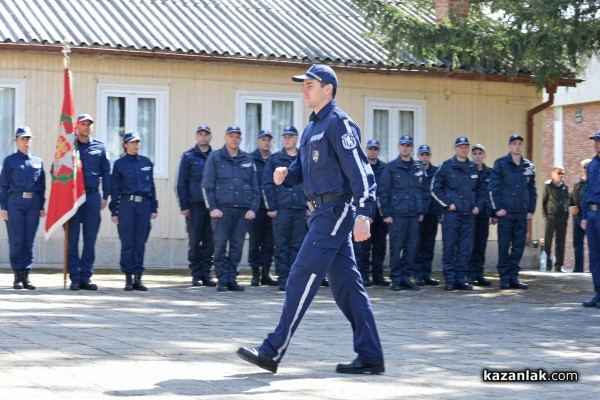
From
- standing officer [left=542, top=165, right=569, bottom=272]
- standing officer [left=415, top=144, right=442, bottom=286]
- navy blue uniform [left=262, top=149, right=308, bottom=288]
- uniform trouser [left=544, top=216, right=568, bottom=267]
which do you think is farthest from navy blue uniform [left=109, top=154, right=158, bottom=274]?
uniform trouser [left=544, top=216, right=568, bottom=267]

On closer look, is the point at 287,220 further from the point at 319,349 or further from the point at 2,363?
the point at 2,363

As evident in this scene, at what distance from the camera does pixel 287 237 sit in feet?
54.7

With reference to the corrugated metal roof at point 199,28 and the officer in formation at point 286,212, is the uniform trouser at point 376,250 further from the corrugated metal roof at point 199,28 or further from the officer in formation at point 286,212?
the corrugated metal roof at point 199,28

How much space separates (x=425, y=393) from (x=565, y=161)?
29.0 m

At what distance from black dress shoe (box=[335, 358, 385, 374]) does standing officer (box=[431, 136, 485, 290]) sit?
29.4ft

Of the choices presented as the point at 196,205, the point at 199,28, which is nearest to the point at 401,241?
the point at 196,205

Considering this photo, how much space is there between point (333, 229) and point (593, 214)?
23.8ft

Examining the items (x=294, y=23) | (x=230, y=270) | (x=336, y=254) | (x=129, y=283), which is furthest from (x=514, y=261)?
(x=336, y=254)

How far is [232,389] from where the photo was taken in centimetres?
786

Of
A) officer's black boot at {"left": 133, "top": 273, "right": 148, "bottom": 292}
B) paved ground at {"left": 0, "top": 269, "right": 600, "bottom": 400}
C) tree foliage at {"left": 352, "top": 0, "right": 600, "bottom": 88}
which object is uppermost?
tree foliage at {"left": 352, "top": 0, "right": 600, "bottom": 88}

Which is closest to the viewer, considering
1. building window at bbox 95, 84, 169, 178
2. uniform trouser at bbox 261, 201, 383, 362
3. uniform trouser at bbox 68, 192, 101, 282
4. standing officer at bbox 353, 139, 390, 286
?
uniform trouser at bbox 261, 201, 383, 362

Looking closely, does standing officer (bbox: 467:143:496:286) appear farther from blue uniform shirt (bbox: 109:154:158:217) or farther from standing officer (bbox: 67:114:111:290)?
standing officer (bbox: 67:114:111:290)

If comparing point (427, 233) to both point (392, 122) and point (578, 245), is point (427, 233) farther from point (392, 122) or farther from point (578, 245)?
point (578, 245)

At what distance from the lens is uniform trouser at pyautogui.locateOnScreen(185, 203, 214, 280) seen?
1705 centimetres
